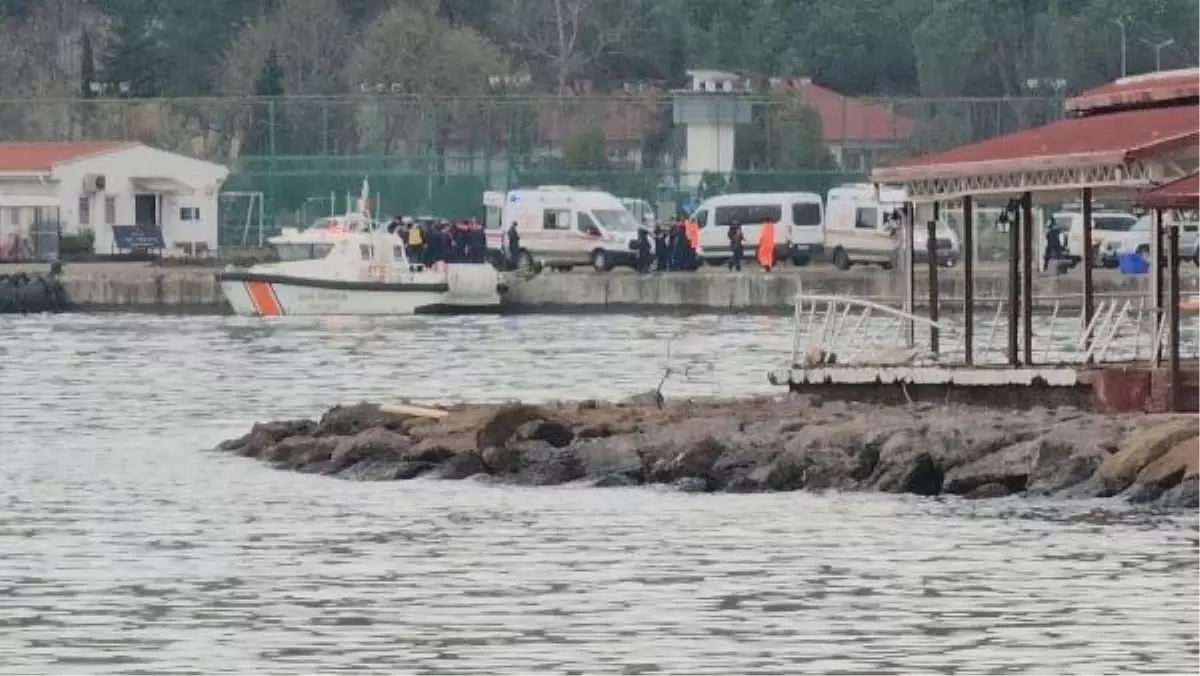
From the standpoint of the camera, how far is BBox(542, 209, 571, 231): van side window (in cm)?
8238

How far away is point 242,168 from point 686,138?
1644 cm

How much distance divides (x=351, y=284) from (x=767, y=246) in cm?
1005

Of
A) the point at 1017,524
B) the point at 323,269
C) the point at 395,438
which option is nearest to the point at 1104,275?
the point at 323,269

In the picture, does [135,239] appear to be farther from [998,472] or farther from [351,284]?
[998,472]

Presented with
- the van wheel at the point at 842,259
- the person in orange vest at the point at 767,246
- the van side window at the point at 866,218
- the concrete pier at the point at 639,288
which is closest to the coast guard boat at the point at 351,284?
the concrete pier at the point at 639,288

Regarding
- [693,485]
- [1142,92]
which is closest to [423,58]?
[1142,92]

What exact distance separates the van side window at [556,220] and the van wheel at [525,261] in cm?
80

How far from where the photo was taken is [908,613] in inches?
1024

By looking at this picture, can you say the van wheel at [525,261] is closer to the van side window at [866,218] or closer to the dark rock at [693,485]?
the van side window at [866,218]

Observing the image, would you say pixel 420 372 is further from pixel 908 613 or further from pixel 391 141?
pixel 391 141

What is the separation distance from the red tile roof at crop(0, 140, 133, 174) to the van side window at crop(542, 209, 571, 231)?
13.3 meters

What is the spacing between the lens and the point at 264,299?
7544cm

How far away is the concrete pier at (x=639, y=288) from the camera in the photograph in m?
75.8

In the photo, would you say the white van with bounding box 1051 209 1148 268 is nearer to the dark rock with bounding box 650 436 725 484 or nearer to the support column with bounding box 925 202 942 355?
the support column with bounding box 925 202 942 355
